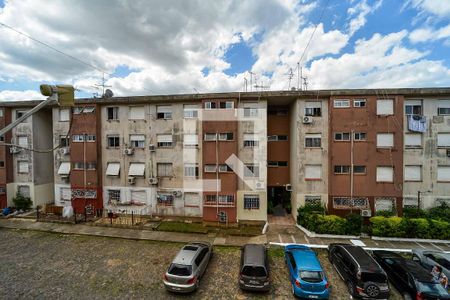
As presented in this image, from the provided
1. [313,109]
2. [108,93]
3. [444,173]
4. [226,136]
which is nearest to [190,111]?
[226,136]

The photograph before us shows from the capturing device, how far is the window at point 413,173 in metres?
16.7

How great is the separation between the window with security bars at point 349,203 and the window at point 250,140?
7.84 metres

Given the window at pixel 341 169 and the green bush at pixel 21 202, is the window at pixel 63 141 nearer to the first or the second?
the green bush at pixel 21 202

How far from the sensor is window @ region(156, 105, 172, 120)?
737 inches

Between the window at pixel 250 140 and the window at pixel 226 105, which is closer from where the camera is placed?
the window at pixel 226 105

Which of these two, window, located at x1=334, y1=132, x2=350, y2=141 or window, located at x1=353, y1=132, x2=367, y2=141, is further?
window, located at x1=334, y1=132, x2=350, y2=141

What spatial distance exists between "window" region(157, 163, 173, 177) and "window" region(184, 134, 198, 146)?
102 inches

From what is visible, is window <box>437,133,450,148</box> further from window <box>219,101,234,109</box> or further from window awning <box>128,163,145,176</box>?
window awning <box>128,163,145,176</box>

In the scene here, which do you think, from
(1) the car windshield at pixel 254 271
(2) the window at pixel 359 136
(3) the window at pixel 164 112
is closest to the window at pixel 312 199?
(2) the window at pixel 359 136

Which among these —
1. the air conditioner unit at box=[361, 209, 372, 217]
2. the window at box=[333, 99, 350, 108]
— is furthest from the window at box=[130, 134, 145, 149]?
the air conditioner unit at box=[361, 209, 372, 217]

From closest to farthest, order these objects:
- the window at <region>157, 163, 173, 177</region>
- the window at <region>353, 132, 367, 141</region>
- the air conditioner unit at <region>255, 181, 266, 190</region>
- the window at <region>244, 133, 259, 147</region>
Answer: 1. the window at <region>353, 132, 367, 141</region>
2. the air conditioner unit at <region>255, 181, 266, 190</region>
3. the window at <region>244, 133, 259, 147</region>
4. the window at <region>157, 163, 173, 177</region>

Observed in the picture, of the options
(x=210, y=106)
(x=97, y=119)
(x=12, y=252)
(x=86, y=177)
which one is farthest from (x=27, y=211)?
(x=210, y=106)

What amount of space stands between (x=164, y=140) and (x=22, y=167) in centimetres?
1543

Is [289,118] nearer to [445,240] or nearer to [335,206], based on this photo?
[335,206]
